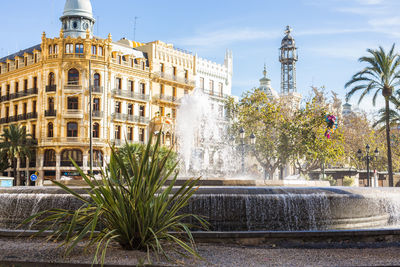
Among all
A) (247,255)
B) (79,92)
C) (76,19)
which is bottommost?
(247,255)

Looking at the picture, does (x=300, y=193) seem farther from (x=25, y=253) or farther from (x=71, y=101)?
(x=71, y=101)

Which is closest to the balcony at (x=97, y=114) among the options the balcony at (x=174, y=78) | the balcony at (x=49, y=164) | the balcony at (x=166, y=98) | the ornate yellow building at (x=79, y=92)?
the ornate yellow building at (x=79, y=92)

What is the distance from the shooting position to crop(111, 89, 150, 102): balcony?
5254 centimetres

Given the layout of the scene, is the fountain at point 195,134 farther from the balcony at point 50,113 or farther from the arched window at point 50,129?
the arched window at point 50,129

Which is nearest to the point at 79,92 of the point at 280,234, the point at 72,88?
the point at 72,88

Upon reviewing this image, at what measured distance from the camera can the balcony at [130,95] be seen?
172ft

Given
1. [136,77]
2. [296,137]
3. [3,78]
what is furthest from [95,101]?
[296,137]

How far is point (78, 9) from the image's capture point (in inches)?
2127

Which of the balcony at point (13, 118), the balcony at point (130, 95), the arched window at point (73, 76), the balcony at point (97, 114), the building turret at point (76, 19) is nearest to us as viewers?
the balcony at point (97, 114)

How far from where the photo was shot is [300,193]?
13352mm

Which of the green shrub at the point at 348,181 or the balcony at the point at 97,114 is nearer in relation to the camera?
the green shrub at the point at 348,181

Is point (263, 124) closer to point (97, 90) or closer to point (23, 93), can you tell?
point (97, 90)

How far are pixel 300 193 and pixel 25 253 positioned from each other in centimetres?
745

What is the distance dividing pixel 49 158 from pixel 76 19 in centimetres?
1584
